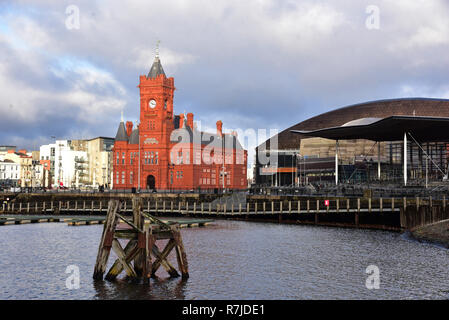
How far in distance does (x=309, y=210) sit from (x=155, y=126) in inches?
2296

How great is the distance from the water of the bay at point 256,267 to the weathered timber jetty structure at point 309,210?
11.9 ft

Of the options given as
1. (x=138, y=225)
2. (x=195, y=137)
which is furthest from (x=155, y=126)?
(x=138, y=225)

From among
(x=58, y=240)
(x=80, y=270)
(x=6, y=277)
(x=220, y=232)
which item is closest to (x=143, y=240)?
(x=80, y=270)

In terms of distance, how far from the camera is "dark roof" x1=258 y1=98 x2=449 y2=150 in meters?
136

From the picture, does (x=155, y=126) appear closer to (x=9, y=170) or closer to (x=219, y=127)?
(x=219, y=127)

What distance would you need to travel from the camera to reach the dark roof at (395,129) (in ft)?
203

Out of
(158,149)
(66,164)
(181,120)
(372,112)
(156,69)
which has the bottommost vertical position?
(66,164)

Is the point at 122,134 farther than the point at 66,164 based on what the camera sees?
No

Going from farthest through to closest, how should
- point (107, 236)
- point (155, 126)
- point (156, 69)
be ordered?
point (156, 69)
point (155, 126)
point (107, 236)

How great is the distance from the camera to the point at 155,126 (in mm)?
107250
